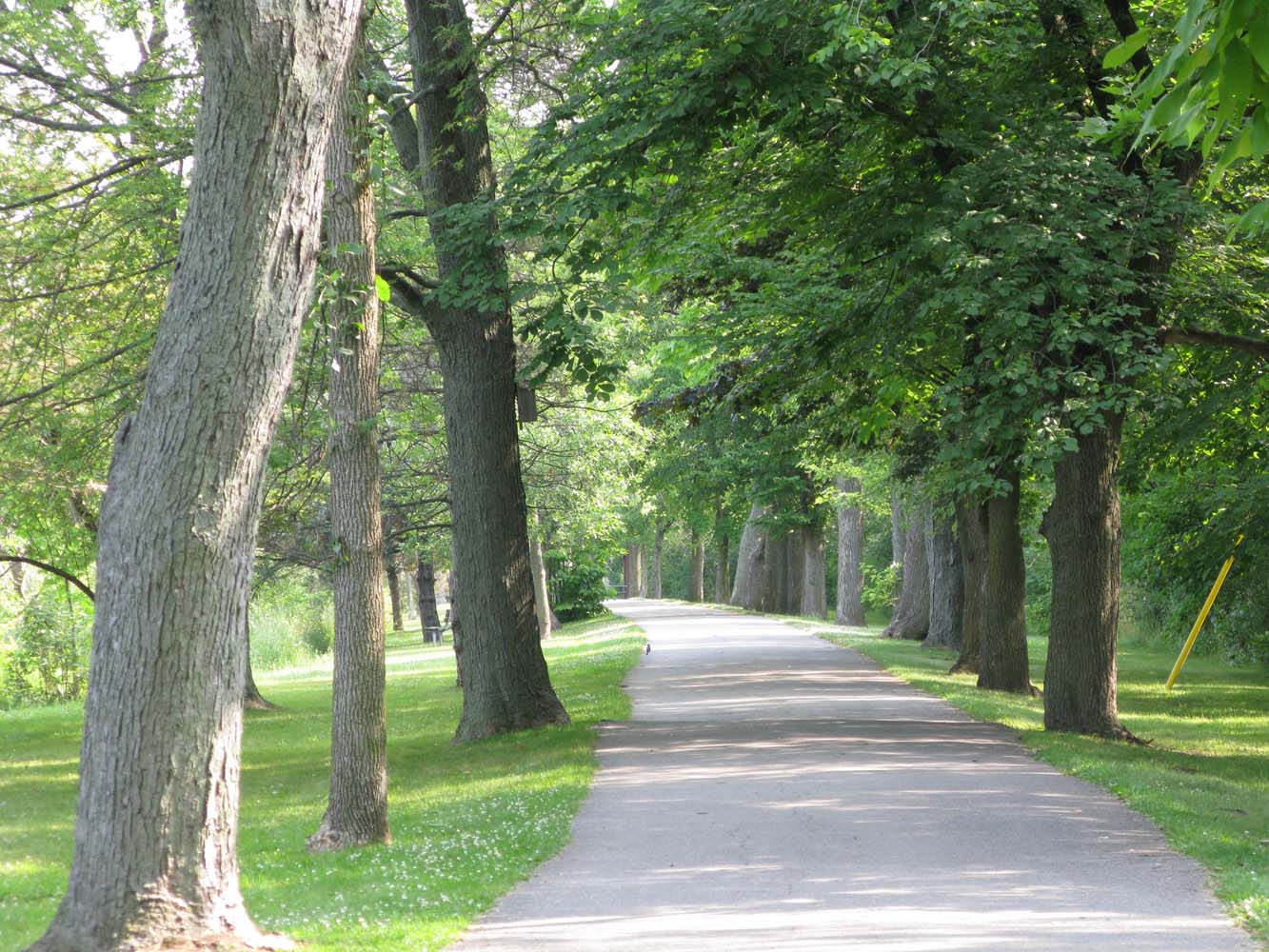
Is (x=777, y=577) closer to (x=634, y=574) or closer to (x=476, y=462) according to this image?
(x=634, y=574)

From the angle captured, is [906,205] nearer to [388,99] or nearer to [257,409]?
[388,99]

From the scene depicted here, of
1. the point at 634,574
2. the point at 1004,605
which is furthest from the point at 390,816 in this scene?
the point at 634,574

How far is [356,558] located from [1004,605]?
43.1ft

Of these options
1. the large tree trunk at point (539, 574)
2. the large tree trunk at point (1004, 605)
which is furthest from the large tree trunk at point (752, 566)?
the large tree trunk at point (1004, 605)

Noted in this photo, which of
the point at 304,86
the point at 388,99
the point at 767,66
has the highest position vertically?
the point at 767,66

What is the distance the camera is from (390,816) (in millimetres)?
11062

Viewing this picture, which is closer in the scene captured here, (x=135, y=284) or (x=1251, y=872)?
(x=1251, y=872)

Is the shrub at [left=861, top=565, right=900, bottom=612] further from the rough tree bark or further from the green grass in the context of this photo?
the green grass

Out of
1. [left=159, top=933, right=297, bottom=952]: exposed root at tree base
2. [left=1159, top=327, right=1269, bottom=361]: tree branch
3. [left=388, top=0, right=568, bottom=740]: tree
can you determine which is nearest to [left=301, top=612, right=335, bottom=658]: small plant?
[left=388, top=0, right=568, bottom=740]: tree

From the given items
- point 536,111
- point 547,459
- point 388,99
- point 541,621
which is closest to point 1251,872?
point 388,99

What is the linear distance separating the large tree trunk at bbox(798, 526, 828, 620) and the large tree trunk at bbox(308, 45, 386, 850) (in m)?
35.0

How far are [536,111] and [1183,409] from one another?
421 inches

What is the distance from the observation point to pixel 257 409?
19.2 feet

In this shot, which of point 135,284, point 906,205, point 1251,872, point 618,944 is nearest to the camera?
point 618,944
